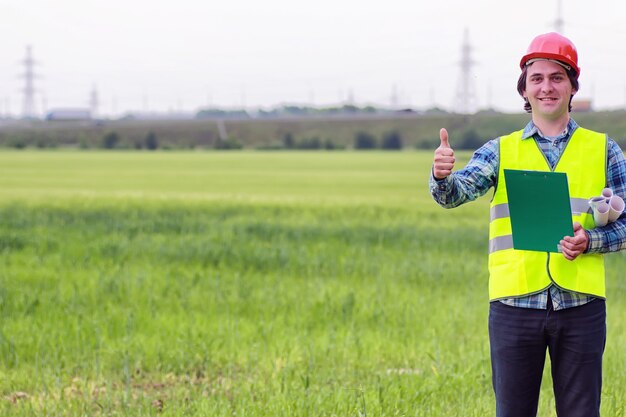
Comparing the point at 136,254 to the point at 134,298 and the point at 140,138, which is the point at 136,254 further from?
the point at 140,138

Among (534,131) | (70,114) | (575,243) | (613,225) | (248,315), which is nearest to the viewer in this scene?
(575,243)

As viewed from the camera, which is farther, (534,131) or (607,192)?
(534,131)

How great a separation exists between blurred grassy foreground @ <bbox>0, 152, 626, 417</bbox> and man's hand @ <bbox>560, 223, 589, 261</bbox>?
1857mm

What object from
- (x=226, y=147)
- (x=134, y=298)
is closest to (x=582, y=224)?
(x=134, y=298)

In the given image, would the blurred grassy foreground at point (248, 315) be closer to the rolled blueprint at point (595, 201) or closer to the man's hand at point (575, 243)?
the man's hand at point (575, 243)

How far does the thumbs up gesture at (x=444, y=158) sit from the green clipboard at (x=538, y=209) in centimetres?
22

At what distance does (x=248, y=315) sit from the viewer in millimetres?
8883

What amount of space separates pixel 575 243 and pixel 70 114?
10930cm

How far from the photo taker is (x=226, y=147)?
268ft

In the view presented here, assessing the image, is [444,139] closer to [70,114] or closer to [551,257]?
[551,257]

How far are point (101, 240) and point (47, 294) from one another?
453 centimetres

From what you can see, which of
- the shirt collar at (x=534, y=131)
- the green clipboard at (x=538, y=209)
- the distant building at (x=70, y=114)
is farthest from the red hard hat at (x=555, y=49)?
the distant building at (x=70, y=114)

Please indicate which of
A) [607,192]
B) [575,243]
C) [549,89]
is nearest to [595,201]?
[607,192]

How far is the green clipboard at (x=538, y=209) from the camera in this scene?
11.1 feet
